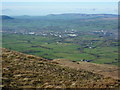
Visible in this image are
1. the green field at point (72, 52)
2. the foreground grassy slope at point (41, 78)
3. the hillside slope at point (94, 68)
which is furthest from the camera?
the green field at point (72, 52)

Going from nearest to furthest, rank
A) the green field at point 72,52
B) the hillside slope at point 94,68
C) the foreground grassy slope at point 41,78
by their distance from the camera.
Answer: the foreground grassy slope at point 41,78 → the hillside slope at point 94,68 → the green field at point 72,52

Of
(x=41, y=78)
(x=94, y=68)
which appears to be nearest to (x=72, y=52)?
(x=94, y=68)

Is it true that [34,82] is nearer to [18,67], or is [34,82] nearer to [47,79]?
[47,79]

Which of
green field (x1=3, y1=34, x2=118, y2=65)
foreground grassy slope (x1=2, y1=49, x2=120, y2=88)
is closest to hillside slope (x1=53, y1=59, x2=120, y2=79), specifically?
foreground grassy slope (x1=2, y1=49, x2=120, y2=88)

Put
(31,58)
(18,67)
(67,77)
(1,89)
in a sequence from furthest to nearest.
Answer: (31,58) → (18,67) → (67,77) → (1,89)

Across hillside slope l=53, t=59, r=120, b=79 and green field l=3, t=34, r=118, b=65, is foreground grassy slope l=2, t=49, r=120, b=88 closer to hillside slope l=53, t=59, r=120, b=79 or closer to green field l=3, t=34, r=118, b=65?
hillside slope l=53, t=59, r=120, b=79

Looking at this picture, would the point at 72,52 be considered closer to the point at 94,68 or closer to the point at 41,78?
the point at 94,68

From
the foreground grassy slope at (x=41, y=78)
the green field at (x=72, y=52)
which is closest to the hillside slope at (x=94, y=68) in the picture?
the foreground grassy slope at (x=41, y=78)

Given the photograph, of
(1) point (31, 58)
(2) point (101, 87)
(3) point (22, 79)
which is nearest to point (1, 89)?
(3) point (22, 79)

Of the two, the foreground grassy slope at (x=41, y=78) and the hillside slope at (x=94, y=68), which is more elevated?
the foreground grassy slope at (x=41, y=78)

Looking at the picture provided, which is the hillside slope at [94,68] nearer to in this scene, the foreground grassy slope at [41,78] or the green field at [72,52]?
the foreground grassy slope at [41,78]

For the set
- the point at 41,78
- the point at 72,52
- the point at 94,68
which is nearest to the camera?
the point at 41,78
